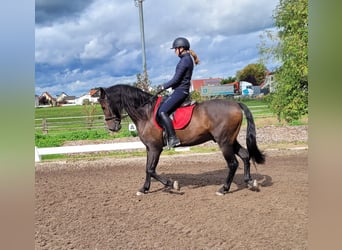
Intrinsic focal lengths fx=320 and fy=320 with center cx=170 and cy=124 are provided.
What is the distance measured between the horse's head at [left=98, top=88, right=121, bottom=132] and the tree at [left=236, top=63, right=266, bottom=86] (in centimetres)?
376

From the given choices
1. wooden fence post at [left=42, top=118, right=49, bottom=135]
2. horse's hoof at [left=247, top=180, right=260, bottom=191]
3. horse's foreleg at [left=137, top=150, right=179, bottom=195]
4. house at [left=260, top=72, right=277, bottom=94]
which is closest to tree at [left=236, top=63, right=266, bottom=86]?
house at [left=260, top=72, right=277, bottom=94]

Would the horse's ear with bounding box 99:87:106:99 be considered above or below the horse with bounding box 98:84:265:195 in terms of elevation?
above

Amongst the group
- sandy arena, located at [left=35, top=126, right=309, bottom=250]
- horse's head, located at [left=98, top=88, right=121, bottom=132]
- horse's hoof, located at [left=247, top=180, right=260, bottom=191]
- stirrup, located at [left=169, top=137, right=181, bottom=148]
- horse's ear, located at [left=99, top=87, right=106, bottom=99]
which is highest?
horse's ear, located at [left=99, top=87, right=106, bottom=99]

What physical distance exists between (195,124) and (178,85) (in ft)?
2.18

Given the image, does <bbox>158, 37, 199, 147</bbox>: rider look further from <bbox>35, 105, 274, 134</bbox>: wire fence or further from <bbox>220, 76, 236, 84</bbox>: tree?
<bbox>35, 105, 274, 134</bbox>: wire fence

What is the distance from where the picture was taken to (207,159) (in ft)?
26.7

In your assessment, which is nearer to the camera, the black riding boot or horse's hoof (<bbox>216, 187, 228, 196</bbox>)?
the black riding boot

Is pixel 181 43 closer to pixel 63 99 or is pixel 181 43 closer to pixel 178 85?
pixel 178 85

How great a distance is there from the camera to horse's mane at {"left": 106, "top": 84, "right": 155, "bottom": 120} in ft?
16.5

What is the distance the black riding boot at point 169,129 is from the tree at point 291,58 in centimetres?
331

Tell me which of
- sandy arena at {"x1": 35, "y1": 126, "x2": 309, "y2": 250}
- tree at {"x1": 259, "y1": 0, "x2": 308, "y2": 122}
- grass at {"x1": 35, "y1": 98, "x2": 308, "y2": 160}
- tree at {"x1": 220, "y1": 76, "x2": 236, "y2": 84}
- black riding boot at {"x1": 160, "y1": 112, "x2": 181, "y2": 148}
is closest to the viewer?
sandy arena at {"x1": 35, "y1": 126, "x2": 309, "y2": 250}
